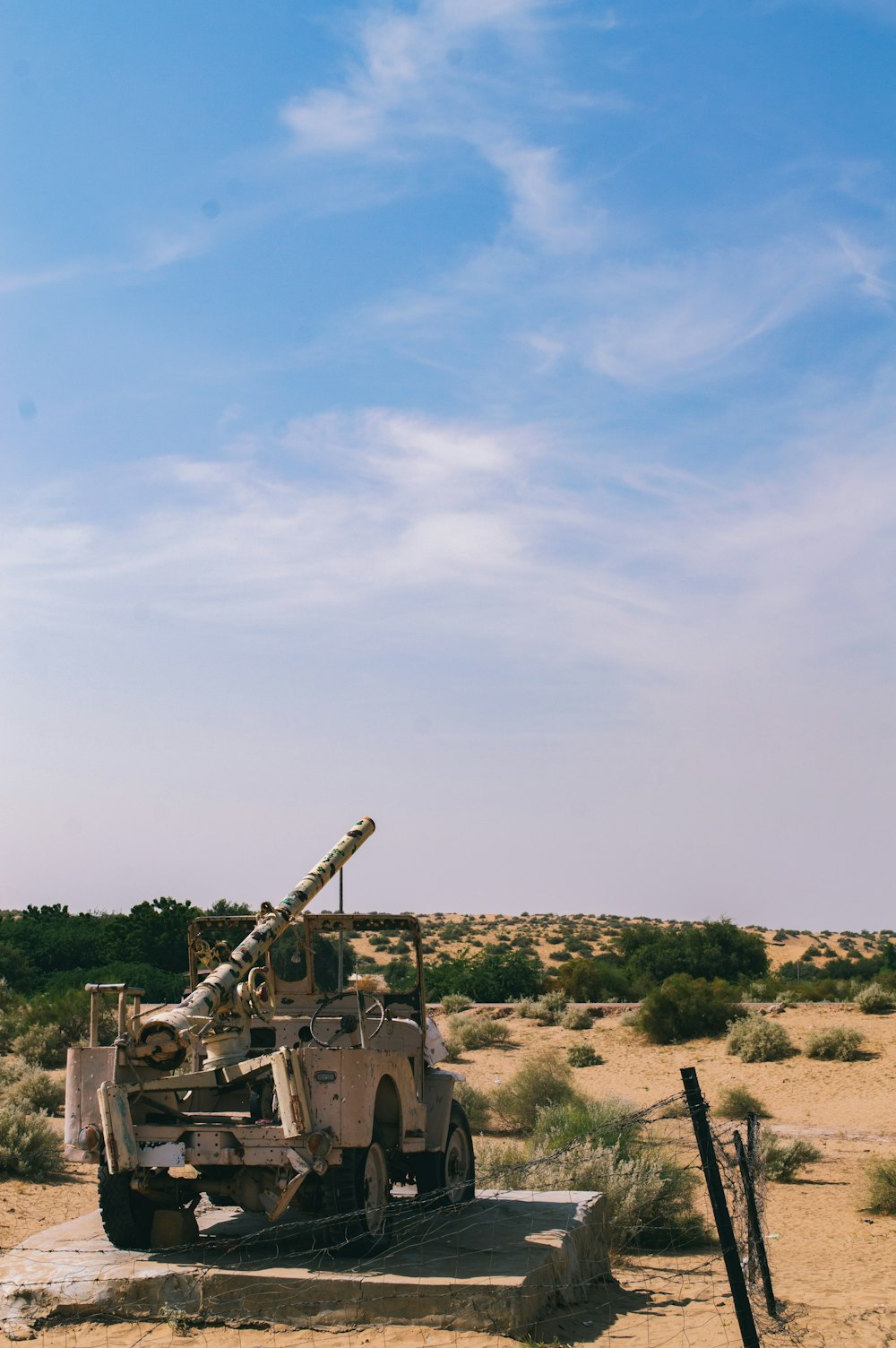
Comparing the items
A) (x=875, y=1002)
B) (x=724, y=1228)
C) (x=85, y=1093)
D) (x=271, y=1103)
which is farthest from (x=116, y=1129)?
(x=875, y=1002)

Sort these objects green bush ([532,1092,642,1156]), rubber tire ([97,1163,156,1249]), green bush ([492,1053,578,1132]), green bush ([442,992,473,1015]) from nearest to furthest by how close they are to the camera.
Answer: rubber tire ([97,1163,156,1249]), green bush ([532,1092,642,1156]), green bush ([492,1053,578,1132]), green bush ([442,992,473,1015])

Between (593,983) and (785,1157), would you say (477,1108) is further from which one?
(593,983)

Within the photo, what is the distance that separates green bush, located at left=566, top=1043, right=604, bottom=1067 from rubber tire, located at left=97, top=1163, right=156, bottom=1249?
18.9 meters

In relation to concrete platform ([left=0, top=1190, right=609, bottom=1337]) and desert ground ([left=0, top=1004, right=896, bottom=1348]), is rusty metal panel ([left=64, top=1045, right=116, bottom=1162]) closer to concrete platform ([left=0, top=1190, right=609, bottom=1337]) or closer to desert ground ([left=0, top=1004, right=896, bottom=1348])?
concrete platform ([left=0, top=1190, right=609, bottom=1337])

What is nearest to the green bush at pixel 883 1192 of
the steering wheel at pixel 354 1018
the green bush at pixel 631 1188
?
the green bush at pixel 631 1188

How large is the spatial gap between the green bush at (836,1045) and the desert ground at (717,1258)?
0.79 feet

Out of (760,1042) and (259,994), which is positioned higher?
(259,994)

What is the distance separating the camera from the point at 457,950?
56719 mm

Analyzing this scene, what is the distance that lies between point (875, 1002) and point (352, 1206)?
78.7ft

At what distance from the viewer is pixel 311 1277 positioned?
7.64m

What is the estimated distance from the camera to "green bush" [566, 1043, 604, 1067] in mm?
26625

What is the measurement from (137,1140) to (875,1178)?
355 inches

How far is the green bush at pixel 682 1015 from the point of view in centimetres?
2833

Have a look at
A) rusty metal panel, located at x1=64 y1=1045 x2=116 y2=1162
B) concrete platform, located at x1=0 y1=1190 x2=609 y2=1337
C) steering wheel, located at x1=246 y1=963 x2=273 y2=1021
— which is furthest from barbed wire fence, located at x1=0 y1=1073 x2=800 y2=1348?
steering wheel, located at x1=246 y1=963 x2=273 y2=1021
